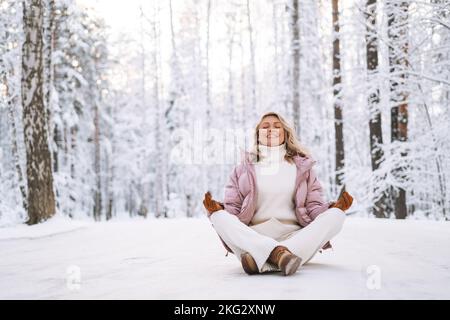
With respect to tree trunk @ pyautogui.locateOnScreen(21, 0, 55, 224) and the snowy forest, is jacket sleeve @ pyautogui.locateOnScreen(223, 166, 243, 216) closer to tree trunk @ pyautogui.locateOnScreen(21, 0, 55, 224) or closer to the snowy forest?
the snowy forest

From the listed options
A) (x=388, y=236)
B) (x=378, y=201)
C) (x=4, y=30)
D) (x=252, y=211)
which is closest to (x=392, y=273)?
(x=252, y=211)

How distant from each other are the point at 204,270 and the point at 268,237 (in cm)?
87

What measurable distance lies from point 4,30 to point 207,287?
16.8m

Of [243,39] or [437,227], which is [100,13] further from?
[437,227]

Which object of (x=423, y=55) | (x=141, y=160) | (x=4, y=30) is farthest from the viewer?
(x=141, y=160)

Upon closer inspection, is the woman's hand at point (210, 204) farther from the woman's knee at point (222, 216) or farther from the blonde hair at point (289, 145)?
the blonde hair at point (289, 145)

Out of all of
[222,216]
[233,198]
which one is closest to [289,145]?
[233,198]

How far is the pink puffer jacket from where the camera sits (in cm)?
427

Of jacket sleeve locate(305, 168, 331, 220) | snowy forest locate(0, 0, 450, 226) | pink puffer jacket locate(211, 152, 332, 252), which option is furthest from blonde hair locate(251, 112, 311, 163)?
snowy forest locate(0, 0, 450, 226)

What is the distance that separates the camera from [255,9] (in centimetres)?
2627

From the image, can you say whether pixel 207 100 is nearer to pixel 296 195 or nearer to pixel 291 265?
pixel 296 195

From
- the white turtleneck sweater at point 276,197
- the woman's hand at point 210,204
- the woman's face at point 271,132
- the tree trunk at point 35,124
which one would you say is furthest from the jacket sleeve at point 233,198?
the tree trunk at point 35,124

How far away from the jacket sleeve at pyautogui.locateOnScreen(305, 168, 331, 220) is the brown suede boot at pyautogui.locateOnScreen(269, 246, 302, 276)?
644 millimetres

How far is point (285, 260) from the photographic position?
3.68 metres
